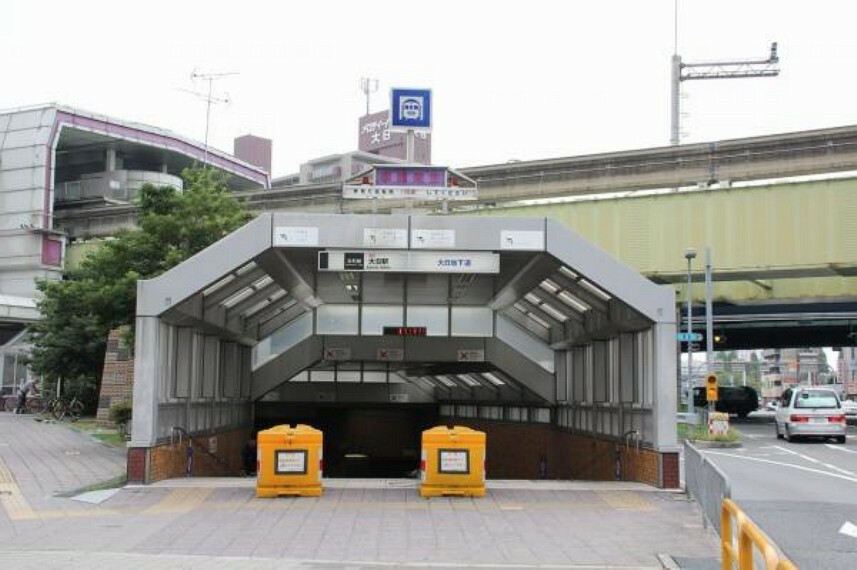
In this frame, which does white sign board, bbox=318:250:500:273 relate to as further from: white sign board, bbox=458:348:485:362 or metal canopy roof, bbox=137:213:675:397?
white sign board, bbox=458:348:485:362

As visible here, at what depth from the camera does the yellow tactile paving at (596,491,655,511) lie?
13273 mm

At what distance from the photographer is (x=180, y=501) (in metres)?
13.5

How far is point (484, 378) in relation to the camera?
27000mm

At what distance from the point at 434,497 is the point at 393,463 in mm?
20641

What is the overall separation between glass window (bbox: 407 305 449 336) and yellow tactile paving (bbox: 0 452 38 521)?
8.93 metres

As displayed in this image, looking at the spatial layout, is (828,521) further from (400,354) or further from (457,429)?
(400,354)

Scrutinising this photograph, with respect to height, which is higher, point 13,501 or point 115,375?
point 115,375

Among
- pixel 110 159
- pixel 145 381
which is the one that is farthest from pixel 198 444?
pixel 110 159

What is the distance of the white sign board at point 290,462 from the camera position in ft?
46.2

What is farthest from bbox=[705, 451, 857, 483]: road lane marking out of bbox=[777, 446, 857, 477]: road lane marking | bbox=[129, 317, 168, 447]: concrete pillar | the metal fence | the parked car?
the parked car

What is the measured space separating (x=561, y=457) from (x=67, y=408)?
20.4m

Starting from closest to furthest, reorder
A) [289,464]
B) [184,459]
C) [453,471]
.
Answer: [289,464] → [453,471] → [184,459]

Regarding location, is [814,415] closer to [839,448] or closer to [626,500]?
[839,448]

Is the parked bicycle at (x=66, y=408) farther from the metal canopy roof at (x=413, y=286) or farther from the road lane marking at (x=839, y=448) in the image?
the road lane marking at (x=839, y=448)
